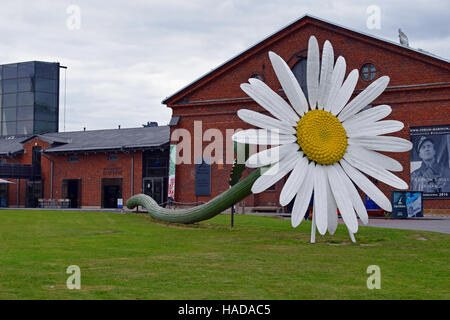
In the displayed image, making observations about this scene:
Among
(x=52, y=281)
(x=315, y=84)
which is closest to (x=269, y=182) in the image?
(x=315, y=84)

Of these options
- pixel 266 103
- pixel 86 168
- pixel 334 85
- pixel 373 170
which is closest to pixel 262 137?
pixel 266 103

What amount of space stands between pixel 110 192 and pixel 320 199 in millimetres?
32797

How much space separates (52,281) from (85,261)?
1933 millimetres

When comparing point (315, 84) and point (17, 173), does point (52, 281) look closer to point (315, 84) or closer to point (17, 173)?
point (315, 84)

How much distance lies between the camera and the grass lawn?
19.0 ft

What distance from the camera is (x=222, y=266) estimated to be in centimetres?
772

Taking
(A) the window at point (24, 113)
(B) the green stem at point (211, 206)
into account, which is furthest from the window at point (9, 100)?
(B) the green stem at point (211, 206)

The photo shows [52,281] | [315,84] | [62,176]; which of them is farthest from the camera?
[62,176]

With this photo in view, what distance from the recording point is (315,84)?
9625 mm

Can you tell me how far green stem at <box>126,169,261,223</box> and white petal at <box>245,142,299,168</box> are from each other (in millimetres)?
2207

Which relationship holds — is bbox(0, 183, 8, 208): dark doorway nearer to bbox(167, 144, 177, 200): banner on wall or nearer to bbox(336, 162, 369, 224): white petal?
bbox(167, 144, 177, 200): banner on wall

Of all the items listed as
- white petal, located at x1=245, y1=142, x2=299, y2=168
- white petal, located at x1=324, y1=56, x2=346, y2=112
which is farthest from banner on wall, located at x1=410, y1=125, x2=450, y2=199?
white petal, located at x1=245, y1=142, x2=299, y2=168

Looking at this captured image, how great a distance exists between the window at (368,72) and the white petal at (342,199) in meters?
22.6

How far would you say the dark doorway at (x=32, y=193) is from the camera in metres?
43.9
